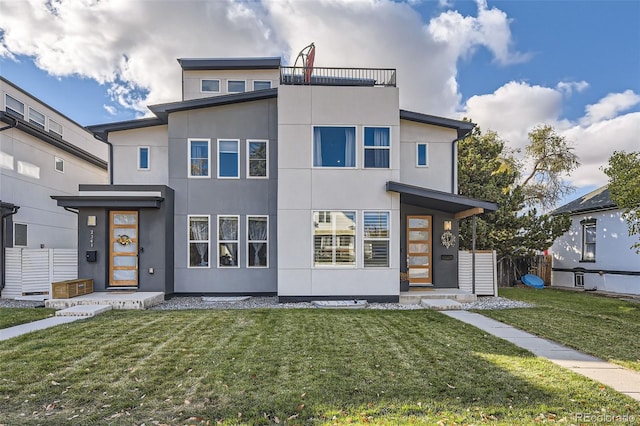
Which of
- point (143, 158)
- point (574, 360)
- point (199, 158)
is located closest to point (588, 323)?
point (574, 360)

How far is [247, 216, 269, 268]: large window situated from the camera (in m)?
10.7

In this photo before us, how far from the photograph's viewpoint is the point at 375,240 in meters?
9.64

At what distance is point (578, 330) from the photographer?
6.61 metres

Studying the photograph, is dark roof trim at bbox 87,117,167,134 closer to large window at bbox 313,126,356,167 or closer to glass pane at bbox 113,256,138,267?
glass pane at bbox 113,256,138,267

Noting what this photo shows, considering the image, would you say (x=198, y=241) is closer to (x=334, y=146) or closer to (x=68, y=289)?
(x=68, y=289)

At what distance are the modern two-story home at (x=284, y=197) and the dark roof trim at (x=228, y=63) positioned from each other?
367 centimetres

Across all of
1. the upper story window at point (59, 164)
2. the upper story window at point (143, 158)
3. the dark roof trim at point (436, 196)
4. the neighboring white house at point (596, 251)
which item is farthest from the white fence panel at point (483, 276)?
the upper story window at point (59, 164)

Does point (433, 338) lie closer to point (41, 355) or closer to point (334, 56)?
point (41, 355)

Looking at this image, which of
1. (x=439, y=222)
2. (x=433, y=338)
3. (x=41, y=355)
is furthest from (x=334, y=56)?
(x=41, y=355)

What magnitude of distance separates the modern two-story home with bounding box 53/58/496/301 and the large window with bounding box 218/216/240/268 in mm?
31

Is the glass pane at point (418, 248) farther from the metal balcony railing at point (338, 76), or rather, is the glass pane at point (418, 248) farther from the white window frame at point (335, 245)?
the metal balcony railing at point (338, 76)

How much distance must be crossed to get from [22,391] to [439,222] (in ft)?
35.2

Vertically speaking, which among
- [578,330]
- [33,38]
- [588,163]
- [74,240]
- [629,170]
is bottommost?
[578,330]

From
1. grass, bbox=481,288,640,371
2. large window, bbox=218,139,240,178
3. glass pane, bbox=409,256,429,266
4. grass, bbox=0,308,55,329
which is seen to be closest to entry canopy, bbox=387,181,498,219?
glass pane, bbox=409,256,429,266
